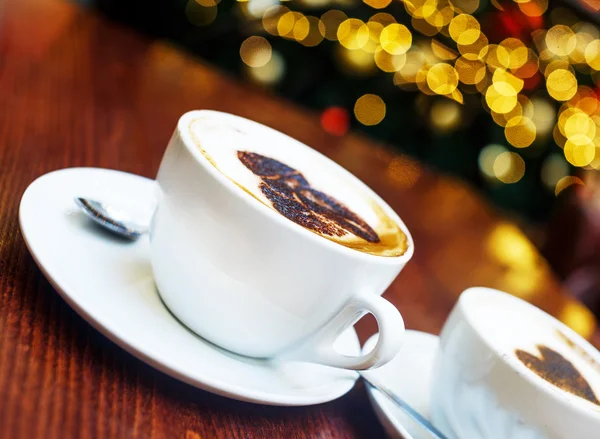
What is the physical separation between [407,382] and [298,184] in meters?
0.19

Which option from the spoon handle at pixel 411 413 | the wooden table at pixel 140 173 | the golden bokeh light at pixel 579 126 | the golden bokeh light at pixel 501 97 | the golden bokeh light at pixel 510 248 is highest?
the golden bokeh light at pixel 579 126

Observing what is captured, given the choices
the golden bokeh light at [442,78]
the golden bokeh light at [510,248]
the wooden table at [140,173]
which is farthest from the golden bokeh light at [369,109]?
the golden bokeh light at [510,248]

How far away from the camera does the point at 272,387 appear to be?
0.39m

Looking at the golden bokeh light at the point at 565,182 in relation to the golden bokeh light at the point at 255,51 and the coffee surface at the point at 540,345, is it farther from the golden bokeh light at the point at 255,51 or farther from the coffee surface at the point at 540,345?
the coffee surface at the point at 540,345

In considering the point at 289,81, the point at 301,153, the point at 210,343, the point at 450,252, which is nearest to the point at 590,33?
the point at 289,81

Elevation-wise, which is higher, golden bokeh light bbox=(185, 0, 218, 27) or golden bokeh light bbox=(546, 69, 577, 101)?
golden bokeh light bbox=(546, 69, 577, 101)

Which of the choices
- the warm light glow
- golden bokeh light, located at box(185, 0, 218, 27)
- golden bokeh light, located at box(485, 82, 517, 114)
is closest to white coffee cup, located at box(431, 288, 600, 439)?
the warm light glow

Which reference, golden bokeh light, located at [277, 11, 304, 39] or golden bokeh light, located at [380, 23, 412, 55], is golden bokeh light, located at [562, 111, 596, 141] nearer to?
golden bokeh light, located at [380, 23, 412, 55]

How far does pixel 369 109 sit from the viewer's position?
8.02 feet

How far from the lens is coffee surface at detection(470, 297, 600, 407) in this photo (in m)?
0.45

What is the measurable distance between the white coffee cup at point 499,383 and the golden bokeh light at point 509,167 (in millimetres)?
2062

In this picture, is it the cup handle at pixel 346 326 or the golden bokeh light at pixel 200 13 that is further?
the golden bokeh light at pixel 200 13

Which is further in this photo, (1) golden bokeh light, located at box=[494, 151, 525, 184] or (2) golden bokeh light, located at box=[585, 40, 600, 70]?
(1) golden bokeh light, located at box=[494, 151, 525, 184]

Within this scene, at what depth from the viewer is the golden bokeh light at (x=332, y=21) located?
2.33 meters
